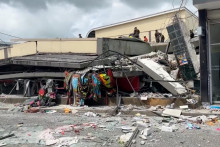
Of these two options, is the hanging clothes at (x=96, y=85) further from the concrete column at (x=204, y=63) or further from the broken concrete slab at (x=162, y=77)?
the concrete column at (x=204, y=63)

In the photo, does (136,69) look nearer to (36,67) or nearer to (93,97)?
(93,97)

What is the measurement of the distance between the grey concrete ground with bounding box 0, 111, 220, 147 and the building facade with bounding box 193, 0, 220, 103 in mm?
2344

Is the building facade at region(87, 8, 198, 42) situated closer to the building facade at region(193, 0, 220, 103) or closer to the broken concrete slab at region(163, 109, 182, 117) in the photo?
the building facade at region(193, 0, 220, 103)

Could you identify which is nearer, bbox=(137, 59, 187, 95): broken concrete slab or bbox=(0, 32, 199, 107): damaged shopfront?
bbox=(137, 59, 187, 95): broken concrete slab

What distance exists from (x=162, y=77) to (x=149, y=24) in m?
16.0

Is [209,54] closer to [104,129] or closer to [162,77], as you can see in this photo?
[162,77]

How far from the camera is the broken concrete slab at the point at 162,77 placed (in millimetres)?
9930

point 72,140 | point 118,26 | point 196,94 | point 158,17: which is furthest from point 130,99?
point 118,26

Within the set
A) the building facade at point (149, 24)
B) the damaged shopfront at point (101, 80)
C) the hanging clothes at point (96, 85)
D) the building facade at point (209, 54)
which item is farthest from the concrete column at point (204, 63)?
the building facade at point (149, 24)

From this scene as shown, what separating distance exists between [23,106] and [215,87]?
307 inches

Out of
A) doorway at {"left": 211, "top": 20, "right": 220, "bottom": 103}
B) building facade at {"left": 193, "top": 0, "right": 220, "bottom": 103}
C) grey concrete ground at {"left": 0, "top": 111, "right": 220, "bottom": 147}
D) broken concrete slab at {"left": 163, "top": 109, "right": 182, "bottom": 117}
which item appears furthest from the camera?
doorway at {"left": 211, "top": 20, "right": 220, "bottom": 103}

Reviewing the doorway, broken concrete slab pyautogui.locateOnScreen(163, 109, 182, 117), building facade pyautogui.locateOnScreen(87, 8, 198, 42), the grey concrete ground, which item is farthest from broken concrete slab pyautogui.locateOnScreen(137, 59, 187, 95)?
building facade pyautogui.locateOnScreen(87, 8, 198, 42)

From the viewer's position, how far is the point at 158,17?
24750 mm

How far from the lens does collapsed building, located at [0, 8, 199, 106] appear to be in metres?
10.3
